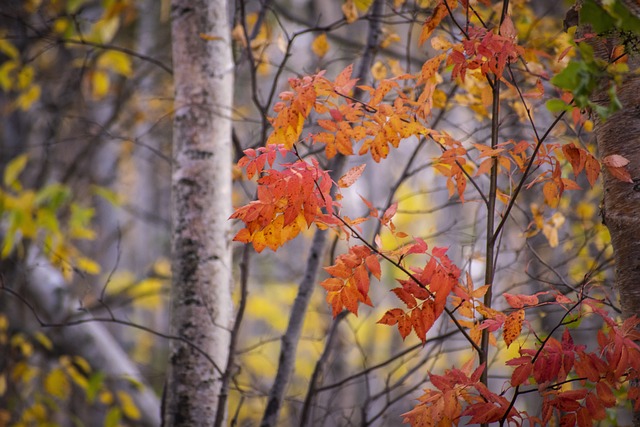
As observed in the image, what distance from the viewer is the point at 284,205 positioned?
1.20 meters

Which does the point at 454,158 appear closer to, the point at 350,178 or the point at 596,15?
the point at 350,178

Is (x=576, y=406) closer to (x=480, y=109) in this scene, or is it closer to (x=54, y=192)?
(x=480, y=109)

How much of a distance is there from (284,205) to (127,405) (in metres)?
1.96

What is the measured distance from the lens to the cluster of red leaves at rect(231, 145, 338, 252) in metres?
1.16

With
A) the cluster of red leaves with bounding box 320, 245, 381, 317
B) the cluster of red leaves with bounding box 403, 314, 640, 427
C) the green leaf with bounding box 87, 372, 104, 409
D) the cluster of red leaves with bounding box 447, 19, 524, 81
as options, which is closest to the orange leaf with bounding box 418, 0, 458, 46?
the cluster of red leaves with bounding box 447, 19, 524, 81

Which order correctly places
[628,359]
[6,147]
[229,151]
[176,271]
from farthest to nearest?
[6,147] → [229,151] → [176,271] → [628,359]

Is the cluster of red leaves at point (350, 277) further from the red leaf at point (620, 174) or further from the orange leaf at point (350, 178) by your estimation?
the red leaf at point (620, 174)

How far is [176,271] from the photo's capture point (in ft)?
6.39

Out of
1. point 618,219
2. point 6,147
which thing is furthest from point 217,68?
point 6,147

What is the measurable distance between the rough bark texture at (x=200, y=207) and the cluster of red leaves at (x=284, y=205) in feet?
2.26

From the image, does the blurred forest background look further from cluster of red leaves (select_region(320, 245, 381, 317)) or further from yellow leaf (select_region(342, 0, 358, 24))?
cluster of red leaves (select_region(320, 245, 381, 317))

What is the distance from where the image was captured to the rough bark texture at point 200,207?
188cm

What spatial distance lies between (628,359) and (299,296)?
3.65 ft

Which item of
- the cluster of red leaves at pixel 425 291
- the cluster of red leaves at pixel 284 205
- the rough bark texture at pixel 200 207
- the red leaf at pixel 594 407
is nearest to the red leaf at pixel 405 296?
the cluster of red leaves at pixel 425 291
